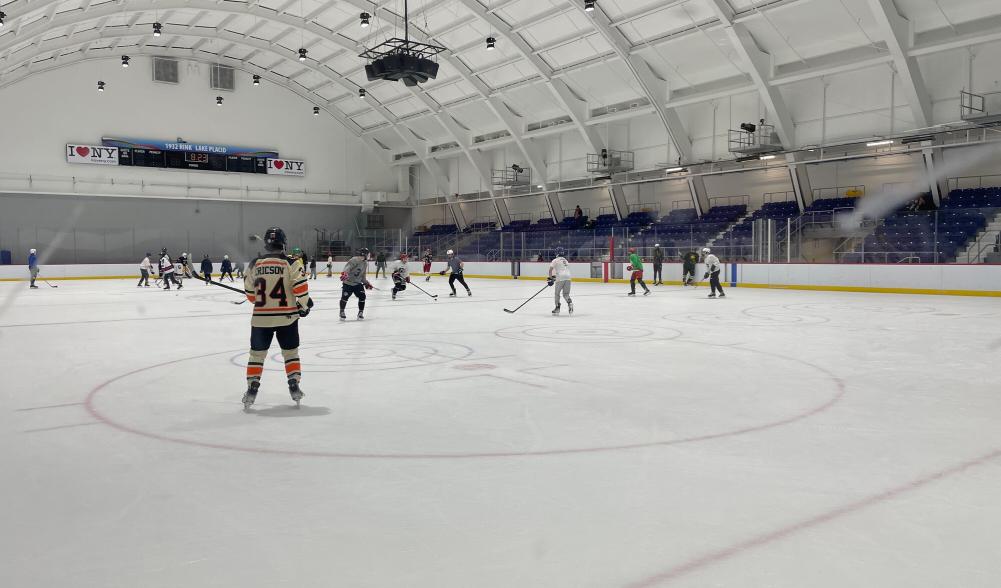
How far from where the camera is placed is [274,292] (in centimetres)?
A: 531

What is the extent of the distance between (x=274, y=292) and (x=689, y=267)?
2001 centimetres

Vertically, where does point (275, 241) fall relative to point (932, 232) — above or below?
below

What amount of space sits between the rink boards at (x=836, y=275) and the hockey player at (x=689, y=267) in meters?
0.90

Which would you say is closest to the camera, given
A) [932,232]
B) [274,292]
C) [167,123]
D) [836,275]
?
[274,292]

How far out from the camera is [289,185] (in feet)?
135

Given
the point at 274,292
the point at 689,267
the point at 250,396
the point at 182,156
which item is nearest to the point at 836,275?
the point at 689,267

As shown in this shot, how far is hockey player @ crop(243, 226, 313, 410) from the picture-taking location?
531 cm

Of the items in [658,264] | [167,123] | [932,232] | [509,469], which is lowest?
[509,469]

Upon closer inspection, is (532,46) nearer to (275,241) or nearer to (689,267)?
(689,267)

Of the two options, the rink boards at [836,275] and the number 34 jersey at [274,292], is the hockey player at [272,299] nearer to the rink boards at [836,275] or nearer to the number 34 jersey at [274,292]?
the number 34 jersey at [274,292]

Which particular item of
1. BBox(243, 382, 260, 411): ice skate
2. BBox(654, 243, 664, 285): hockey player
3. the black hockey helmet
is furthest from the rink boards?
BBox(243, 382, 260, 411): ice skate

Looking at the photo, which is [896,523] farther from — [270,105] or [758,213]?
[270,105]

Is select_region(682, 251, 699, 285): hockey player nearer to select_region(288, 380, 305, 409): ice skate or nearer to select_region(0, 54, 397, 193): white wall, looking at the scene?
select_region(288, 380, 305, 409): ice skate

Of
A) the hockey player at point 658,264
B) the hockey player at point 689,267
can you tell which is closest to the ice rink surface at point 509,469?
the hockey player at point 689,267
